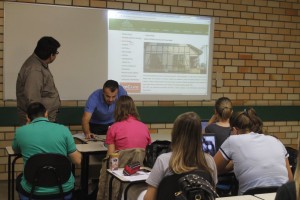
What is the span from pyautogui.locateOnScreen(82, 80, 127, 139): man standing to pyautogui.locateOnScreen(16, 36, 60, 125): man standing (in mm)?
415

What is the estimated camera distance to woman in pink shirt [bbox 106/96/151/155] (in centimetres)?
356

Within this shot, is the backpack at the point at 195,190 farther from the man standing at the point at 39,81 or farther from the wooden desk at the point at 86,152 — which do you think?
the man standing at the point at 39,81

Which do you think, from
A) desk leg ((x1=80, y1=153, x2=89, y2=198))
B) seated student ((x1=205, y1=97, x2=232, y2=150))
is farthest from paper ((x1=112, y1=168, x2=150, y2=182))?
seated student ((x1=205, y1=97, x2=232, y2=150))

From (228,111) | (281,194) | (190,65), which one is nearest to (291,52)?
(190,65)

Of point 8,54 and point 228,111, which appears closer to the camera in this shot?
point 228,111

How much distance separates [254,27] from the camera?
5961 mm

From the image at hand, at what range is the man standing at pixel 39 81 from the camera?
401cm

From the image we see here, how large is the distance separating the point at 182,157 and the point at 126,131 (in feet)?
4.02

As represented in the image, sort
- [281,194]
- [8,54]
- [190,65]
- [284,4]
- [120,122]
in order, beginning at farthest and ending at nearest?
[284,4] → [190,65] → [8,54] → [120,122] → [281,194]

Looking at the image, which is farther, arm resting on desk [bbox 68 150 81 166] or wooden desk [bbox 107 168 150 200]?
arm resting on desk [bbox 68 150 81 166]

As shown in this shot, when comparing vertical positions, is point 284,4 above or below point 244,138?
above

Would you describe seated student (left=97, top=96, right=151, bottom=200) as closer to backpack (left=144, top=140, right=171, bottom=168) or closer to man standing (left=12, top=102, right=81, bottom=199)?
backpack (left=144, top=140, right=171, bottom=168)

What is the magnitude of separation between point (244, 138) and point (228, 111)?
916mm

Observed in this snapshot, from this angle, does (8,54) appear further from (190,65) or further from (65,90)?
(190,65)
